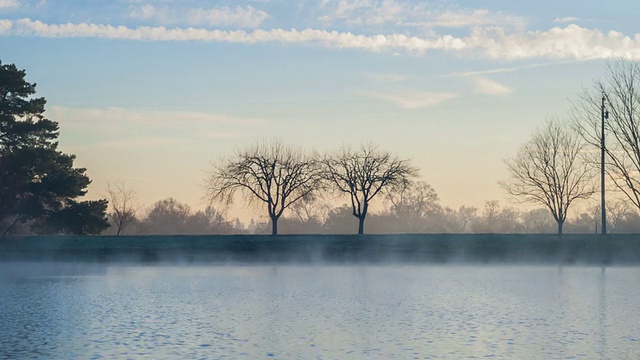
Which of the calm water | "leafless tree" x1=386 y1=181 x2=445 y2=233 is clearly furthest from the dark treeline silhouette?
the calm water

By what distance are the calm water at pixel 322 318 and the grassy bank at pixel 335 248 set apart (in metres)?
22.1

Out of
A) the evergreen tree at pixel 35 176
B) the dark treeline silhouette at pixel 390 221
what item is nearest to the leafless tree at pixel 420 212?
the dark treeline silhouette at pixel 390 221

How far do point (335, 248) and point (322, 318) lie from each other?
137 ft

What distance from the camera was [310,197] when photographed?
3273 inches

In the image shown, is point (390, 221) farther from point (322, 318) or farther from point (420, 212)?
point (322, 318)

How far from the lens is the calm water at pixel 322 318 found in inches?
676

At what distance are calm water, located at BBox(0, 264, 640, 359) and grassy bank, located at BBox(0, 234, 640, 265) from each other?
2208 cm

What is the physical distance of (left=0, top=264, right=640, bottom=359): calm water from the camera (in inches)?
676

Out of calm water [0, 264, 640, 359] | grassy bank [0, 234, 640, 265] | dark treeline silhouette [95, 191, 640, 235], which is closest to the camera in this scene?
calm water [0, 264, 640, 359]

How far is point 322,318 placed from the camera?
22.8 metres

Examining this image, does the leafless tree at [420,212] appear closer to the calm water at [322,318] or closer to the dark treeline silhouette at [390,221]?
the dark treeline silhouette at [390,221]

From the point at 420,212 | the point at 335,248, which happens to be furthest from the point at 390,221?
the point at 335,248

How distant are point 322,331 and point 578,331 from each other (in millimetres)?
5537

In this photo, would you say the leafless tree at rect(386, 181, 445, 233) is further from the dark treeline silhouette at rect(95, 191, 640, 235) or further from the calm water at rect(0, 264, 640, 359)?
the calm water at rect(0, 264, 640, 359)
